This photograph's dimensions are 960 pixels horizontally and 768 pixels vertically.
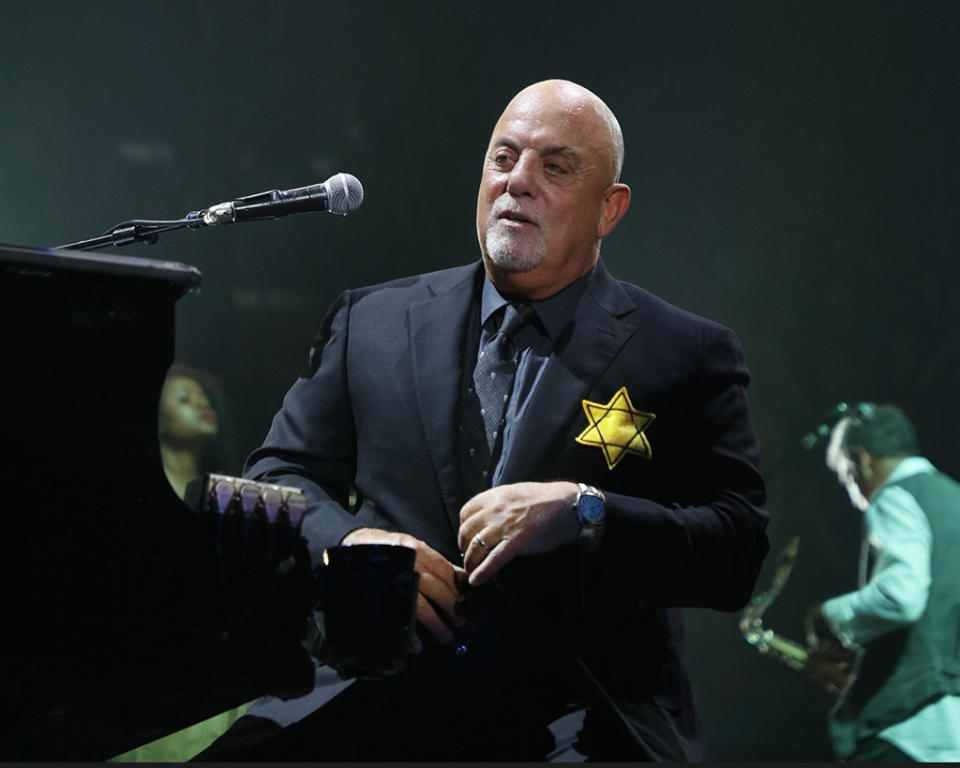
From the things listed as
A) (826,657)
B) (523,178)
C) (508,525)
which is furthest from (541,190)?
(826,657)

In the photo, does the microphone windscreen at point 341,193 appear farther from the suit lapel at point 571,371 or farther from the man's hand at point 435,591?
the man's hand at point 435,591

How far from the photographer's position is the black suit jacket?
1712 mm

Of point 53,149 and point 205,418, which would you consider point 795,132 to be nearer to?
point 205,418

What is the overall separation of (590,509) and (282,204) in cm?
71

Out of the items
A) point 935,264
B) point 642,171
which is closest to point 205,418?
point 642,171

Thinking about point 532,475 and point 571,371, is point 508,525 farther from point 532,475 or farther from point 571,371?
point 571,371

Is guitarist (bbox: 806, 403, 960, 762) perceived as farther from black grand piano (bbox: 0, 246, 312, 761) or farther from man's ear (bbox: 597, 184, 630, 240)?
black grand piano (bbox: 0, 246, 312, 761)

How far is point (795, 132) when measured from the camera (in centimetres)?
448

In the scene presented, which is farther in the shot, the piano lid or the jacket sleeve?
the jacket sleeve

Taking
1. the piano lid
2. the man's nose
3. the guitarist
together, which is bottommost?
the guitarist

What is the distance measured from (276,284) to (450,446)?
8.00 feet

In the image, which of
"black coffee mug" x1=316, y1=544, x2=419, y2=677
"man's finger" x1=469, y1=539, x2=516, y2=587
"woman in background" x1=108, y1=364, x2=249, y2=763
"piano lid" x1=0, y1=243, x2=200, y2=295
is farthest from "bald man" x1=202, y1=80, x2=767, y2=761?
"woman in background" x1=108, y1=364, x2=249, y2=763

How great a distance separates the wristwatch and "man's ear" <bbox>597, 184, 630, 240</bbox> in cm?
70

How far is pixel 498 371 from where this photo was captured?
1982 millimetres
